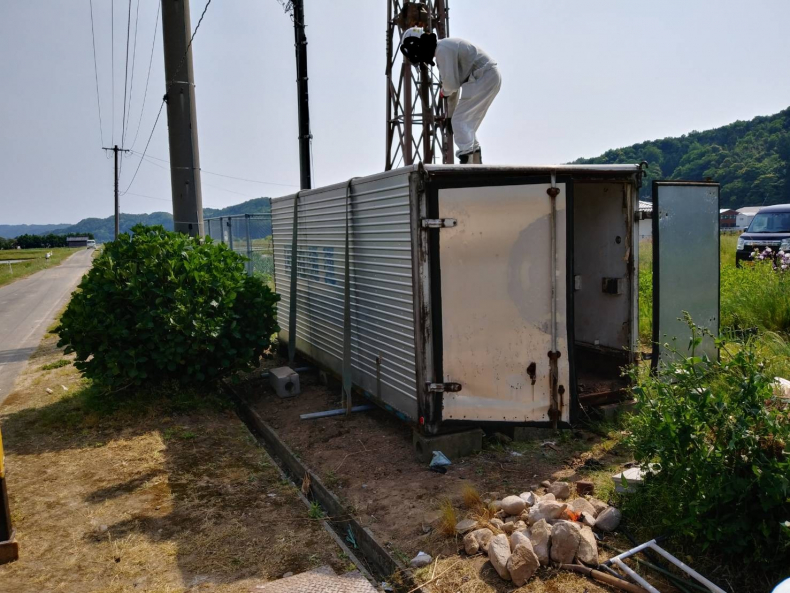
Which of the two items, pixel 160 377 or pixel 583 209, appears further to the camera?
pixel 160 377

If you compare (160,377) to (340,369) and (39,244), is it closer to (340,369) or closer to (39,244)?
(340,369)

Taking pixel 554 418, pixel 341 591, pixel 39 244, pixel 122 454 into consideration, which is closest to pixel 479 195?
pixel 554 418

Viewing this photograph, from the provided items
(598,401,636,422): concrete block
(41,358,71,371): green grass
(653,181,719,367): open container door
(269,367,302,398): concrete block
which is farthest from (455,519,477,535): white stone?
(41,358,71,371): green grass

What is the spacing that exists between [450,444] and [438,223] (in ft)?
6.41

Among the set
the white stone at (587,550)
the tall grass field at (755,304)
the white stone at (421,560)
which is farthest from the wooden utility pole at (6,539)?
the tall grass field at (755,304)

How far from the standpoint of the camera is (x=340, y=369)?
761 cm

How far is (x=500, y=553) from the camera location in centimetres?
375

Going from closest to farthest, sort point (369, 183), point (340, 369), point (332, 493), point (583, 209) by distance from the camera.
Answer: point (332, 493), point (369, 183), point (583, 209), point (340, 369)

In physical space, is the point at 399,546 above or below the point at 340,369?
below

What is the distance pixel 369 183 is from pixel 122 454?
3.69m

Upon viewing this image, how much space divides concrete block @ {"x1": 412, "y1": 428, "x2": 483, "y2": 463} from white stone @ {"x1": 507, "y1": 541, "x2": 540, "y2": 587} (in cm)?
197

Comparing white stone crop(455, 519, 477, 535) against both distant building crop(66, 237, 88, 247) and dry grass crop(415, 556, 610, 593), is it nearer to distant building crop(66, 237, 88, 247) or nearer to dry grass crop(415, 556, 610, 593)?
dry grass crop(415, 556, 610, 593)

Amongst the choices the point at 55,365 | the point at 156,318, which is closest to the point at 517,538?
the point at 156,318

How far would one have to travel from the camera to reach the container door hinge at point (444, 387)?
5.50m
